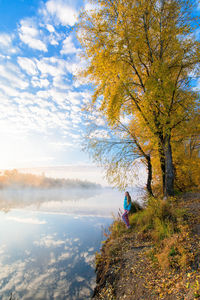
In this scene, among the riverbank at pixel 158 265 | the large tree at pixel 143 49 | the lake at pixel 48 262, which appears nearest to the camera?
the riverbank at pixel 158 265

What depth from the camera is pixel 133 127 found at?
10812mm

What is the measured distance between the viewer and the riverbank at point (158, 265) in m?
3.14

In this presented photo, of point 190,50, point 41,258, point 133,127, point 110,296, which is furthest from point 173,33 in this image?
point 41,258

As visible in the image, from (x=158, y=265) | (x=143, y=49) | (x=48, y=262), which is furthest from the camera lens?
(x=143, y=49)

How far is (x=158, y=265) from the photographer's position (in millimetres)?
3988

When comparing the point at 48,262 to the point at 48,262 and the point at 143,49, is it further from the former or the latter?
the point at 143,49

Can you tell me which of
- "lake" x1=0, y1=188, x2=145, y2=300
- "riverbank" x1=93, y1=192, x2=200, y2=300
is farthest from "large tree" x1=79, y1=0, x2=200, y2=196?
"lake" x1=0, y1=188, x2=145, y2=300

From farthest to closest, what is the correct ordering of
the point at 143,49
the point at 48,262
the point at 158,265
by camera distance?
the point at 143,49 < the point at 48,262 < the point at 158,265

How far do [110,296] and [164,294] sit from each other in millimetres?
1610

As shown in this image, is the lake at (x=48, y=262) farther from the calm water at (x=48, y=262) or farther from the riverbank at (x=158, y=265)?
the riverbank at (x=158, y=265)

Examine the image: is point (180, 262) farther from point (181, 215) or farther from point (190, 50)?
point (190, 50)

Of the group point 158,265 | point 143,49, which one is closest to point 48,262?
point 158,265

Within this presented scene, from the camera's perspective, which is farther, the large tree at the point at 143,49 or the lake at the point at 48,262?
the large tree at the point at 143,49

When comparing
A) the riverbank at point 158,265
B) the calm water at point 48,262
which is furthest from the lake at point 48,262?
the riverbank at point 158,265
